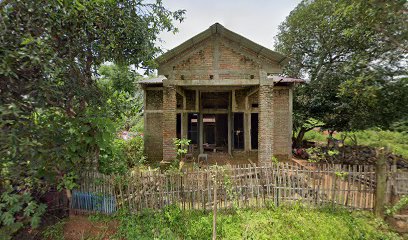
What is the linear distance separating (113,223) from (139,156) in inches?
212

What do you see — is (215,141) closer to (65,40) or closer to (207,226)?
(207,226)

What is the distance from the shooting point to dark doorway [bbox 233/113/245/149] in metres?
11.5

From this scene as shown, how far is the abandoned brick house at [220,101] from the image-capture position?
762cm

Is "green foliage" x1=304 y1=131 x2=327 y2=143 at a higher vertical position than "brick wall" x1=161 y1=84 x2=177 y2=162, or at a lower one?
lower

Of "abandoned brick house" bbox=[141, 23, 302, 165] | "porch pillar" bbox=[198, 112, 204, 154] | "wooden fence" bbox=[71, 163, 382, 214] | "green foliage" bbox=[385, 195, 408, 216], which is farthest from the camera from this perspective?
"porch pillar" bbox=[198, 112, 204, 154]

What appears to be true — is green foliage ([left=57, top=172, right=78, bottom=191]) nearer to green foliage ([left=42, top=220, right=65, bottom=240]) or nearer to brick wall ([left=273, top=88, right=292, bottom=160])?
green foliage ([left=42, top=220, right=65, bottom=240])

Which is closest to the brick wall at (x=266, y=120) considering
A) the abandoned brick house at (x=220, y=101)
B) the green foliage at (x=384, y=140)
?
the abandoned brick house at (x=220, y=101)

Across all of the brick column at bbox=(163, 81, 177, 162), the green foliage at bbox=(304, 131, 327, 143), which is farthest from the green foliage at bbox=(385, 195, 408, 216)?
the green foliage at bbox=(304, 131, 327, 143)

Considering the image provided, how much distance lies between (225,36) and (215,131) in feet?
20.9

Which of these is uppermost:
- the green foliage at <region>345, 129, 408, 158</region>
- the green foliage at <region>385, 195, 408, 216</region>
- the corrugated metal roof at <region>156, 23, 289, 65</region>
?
the corrugated metal roof at <region>156, 23, 289, 65</region>

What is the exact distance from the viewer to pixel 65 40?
452cm

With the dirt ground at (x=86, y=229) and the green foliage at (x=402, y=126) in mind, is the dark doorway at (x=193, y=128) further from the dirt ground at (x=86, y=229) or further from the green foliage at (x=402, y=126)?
the green foliage at (x=402, y=126)

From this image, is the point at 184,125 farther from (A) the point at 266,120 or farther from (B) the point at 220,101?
(A) the point at 266,120

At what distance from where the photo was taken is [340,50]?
1282 centimetres
